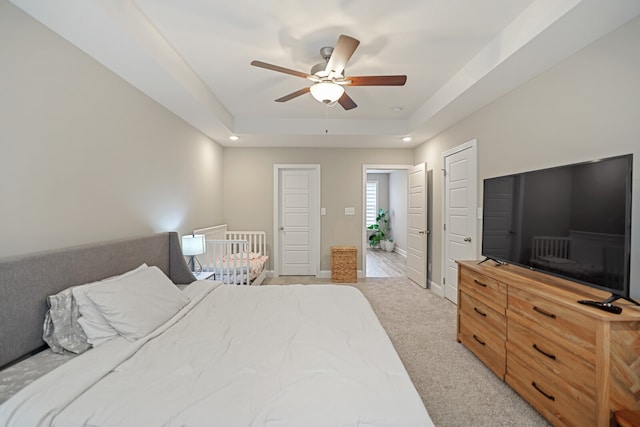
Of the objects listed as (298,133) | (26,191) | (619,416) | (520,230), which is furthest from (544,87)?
(26,191)

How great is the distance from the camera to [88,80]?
6.38ft

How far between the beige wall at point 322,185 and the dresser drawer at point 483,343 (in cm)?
261

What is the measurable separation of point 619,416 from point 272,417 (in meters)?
1.63

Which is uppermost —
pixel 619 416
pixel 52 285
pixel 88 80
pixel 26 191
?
pixel 88 80

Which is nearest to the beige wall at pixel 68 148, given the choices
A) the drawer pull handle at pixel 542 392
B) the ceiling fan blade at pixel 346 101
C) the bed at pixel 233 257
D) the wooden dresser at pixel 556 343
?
the bed at pixel 233 257

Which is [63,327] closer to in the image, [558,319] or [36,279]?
[36,279]

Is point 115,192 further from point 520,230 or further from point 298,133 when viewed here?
point 520,230

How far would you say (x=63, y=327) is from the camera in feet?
4.75

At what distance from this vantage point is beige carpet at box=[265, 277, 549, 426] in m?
1.71

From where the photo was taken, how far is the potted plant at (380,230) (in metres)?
8.23

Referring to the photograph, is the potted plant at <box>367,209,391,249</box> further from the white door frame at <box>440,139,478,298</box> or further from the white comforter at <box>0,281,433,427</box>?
the white comforter at <box>0,281,433,427</box>

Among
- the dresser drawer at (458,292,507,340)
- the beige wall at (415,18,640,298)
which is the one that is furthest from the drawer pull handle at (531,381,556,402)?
the beige wall at (415,18,640,298)

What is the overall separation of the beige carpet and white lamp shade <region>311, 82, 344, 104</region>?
2391 mm

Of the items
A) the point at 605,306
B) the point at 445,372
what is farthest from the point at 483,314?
the point at 605,306
